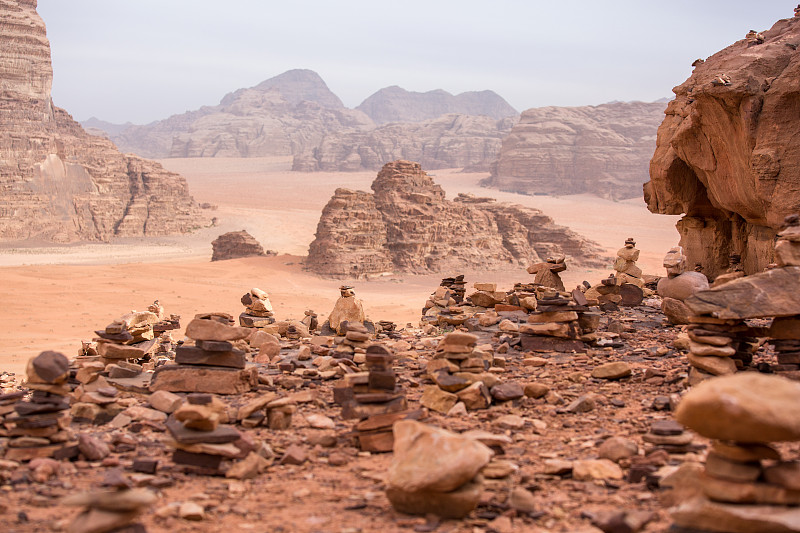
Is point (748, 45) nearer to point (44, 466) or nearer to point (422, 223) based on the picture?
point (44, 466)

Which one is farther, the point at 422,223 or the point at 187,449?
the point at 422,223

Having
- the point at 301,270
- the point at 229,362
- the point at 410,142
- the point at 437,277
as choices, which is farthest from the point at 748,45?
the point at 410,142

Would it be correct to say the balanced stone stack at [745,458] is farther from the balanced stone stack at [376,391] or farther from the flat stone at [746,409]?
the balanced stone stack at [376,391]

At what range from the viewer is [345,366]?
7.61 meters

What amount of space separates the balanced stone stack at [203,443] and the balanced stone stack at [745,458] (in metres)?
2.79

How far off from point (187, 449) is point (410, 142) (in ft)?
350

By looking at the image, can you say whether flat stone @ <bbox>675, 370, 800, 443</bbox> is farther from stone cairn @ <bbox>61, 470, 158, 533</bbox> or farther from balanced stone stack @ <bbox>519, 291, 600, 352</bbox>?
balanced stone stack @ <bbox>519, 291, 600, 352</bbox>

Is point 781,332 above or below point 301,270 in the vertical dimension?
above

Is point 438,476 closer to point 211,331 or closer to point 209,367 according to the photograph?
point 211,331

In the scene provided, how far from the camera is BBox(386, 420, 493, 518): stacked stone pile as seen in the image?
367 cm

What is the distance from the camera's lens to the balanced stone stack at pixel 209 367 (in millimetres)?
6738

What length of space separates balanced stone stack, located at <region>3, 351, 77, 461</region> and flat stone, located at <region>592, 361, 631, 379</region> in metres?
4.99

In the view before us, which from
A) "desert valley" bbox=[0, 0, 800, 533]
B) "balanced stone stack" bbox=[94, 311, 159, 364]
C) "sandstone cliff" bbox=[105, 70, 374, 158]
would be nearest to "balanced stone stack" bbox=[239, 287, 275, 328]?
"desert valley" bbox=[0, 0, 800, 533]

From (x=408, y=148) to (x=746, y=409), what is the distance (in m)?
106
